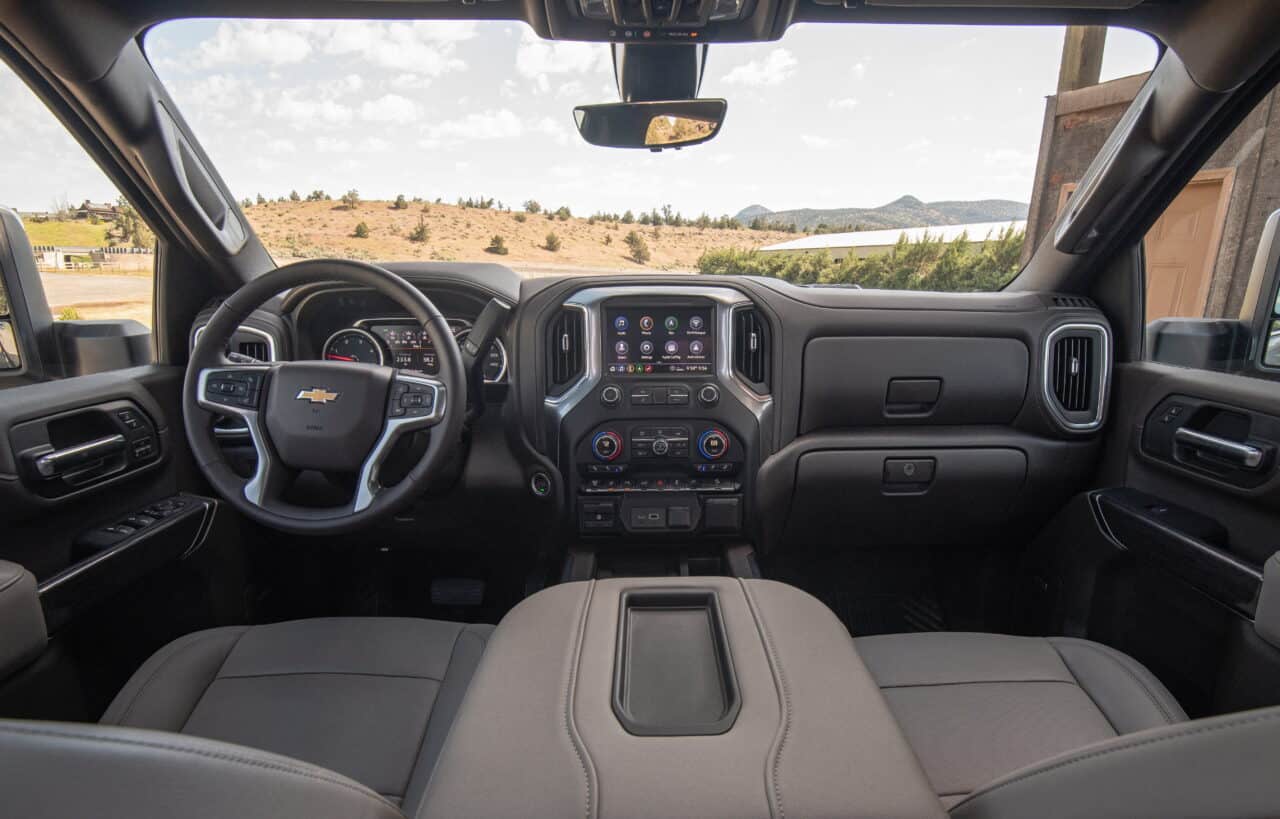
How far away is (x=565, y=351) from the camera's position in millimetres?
2230

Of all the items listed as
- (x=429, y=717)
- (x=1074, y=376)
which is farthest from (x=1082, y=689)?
(x=429, y=717)

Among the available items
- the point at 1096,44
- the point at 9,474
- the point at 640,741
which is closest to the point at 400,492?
the point at 9,474

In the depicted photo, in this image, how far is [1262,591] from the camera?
1.40 meters

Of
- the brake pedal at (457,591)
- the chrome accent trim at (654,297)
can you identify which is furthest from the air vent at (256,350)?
the brake pedal at (457,591)

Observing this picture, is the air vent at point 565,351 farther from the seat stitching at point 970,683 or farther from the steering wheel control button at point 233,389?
the seat stitching at point 970,683

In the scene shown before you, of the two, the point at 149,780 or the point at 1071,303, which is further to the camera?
the point at 1071,303

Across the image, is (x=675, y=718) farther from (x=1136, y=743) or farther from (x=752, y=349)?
(x=752, y=349)

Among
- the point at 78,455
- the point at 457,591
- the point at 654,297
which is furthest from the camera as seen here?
the point at 457,591

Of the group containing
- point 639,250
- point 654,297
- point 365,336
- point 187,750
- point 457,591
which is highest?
point 639,250

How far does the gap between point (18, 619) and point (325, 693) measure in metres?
0.59

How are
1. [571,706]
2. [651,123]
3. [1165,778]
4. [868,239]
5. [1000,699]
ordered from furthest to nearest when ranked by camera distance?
1. [868,239]
2. [651,123]
3. [1000,699]
4. [571,706]
5. [1165,778]

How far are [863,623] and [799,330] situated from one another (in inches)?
47.8

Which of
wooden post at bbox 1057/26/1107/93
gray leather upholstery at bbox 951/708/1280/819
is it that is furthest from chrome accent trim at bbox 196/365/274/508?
wooden post at bbox 1057/26/1107/93

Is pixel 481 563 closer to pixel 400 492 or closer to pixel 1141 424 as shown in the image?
pixel 400 492
